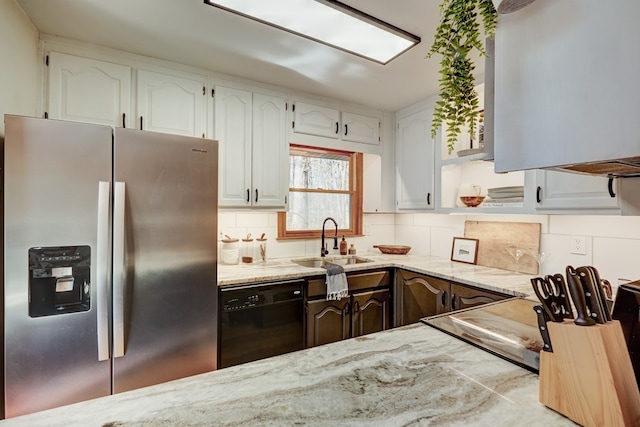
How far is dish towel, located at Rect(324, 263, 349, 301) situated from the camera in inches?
85.9

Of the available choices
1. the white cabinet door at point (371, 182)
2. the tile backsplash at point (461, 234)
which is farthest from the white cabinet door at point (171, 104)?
the white cabinet door at point (371, 182)

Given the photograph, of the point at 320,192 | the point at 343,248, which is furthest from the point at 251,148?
the point at 343,248

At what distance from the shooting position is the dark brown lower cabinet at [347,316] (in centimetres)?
217

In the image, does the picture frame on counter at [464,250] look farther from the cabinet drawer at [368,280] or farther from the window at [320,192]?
the window at [320,192]

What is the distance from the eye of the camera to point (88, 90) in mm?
A: 1817

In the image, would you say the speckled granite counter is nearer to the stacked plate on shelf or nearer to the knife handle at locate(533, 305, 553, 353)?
the knife handle at locate(533, 305, 553, 353)

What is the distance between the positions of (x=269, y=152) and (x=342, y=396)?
1965 millimetres

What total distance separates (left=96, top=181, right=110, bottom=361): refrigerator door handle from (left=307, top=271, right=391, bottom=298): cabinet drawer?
119cm

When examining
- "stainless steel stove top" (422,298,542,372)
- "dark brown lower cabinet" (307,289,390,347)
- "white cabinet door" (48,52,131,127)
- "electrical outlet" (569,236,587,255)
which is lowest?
"dark brown lower cabinet" (307,289,390,347)

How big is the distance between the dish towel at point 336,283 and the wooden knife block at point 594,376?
160 cm

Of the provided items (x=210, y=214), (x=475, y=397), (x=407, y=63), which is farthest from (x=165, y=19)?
(x=475, y=397)

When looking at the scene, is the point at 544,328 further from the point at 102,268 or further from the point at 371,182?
the point at 371,182

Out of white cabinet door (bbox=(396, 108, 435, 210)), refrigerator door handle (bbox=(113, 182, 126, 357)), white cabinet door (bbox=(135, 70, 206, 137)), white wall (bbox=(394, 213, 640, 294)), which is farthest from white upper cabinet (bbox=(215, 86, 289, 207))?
white wall (bbox=(394, 213, 640, 294))

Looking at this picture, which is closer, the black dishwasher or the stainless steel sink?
the black dishwasher
